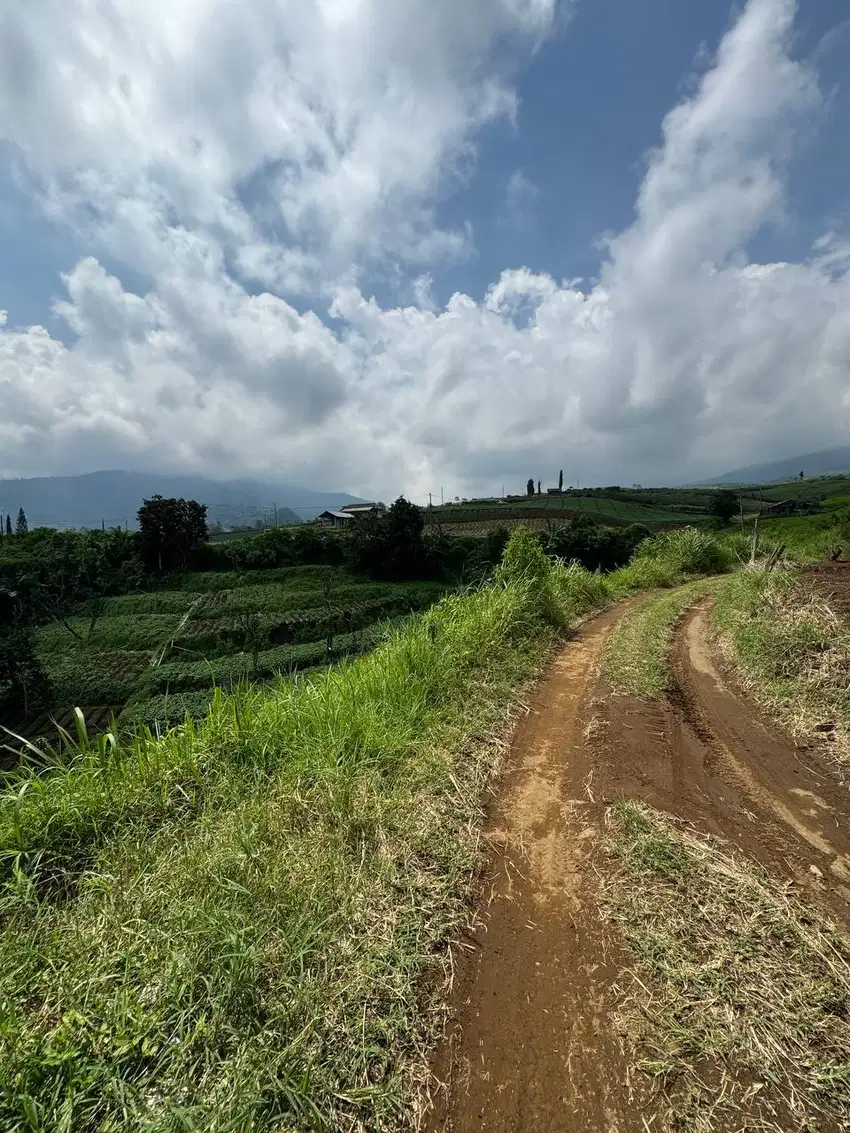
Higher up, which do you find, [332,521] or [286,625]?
[332,521]

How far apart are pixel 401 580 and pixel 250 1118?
5153 centimetres

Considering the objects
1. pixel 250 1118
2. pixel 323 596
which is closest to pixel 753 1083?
pixel 250 1118

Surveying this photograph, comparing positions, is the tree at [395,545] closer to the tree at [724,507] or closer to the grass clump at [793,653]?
the tree at [724,507]

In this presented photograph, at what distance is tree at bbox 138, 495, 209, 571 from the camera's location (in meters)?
52.9

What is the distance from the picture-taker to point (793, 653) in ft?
17.3

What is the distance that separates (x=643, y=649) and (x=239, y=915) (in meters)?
5.73

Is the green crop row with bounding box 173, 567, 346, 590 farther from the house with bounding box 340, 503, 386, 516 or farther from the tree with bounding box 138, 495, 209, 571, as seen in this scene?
the house with bounding box 340, 503, 386, 516

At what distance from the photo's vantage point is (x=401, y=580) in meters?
53.1

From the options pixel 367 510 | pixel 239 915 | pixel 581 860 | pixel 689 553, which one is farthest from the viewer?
pixel 367 510

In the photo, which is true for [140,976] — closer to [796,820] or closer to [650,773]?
[650,773]

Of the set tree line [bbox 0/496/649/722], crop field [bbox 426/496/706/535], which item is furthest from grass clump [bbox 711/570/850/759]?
crop field [bbox 426/496/706/535]

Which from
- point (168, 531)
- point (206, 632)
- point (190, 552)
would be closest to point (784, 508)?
point (206, 632)

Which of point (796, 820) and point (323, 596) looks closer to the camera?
point (796, 820)

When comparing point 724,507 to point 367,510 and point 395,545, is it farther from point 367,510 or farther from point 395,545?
point 367,510
